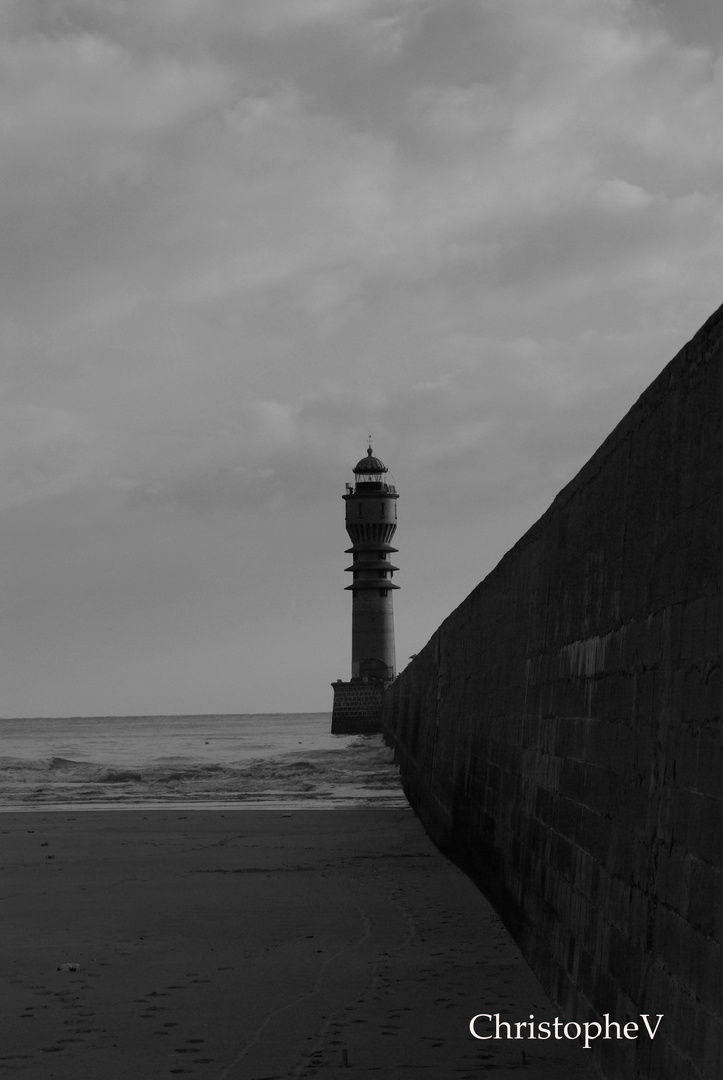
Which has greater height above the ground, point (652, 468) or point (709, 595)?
point (652, 468)

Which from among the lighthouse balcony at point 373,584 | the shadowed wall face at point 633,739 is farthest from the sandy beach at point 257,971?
the lighthouse balcony at point 373,584

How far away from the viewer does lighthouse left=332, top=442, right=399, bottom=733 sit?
189 feet

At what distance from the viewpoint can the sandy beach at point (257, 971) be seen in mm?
4926

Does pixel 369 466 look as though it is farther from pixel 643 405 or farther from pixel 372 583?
pixel 643 405

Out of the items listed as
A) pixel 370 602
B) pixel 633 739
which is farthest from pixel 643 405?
pixel 370 602

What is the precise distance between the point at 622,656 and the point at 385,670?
5403 centimetres

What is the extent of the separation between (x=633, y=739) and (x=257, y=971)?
10.2 ft

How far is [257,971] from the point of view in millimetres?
6641

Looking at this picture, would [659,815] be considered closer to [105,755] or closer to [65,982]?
[65,982]

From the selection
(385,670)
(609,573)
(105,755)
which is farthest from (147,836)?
(385,670)

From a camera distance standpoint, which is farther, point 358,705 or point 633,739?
point 358,705

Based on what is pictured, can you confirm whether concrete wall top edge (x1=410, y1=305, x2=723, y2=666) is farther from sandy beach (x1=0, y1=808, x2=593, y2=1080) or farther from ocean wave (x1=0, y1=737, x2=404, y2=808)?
ocean wave (x1=0, y1=737, x2=404, y2=808)

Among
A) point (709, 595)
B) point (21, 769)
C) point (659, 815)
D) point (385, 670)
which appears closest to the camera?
point (709, 595)

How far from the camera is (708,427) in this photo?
374 centimetres
